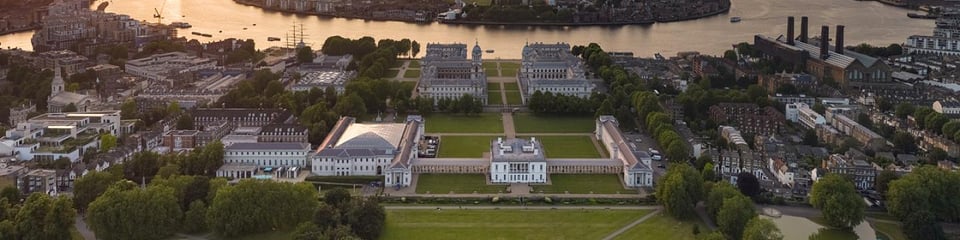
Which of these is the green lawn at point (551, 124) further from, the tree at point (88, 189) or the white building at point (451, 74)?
the tree at point (88, 189)

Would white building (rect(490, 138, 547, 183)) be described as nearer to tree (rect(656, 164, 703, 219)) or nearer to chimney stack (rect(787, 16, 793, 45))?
tree (rect(656, 164, 703, 219))

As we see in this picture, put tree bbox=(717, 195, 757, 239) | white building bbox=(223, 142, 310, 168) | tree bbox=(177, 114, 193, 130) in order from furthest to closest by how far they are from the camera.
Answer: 1. tree bbox=(177, 114, 193, 130)
2. white building bbox=(223, 142, 310, 168)
3. tree bbox=(717, 195, 757, 239)

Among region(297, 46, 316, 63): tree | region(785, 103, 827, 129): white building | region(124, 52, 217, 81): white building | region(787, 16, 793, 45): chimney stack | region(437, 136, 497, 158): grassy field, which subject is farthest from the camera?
region(787, 16, 793, 45): chimney stack

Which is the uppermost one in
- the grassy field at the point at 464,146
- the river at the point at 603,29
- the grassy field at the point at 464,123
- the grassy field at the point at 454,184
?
the river at the point at 603,29

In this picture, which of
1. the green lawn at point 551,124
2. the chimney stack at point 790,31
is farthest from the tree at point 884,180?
the chimney stack at point 790,31

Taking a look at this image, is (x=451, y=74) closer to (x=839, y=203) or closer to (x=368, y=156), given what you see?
(x=368, y=156)

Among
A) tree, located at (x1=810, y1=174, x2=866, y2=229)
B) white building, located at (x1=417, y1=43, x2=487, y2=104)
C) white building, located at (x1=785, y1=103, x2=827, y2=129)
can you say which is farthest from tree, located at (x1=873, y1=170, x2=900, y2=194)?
white building, located at (x1=417, y1=43, x2=487, y2=104)

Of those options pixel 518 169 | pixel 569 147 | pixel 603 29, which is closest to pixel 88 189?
pixel 518 169
